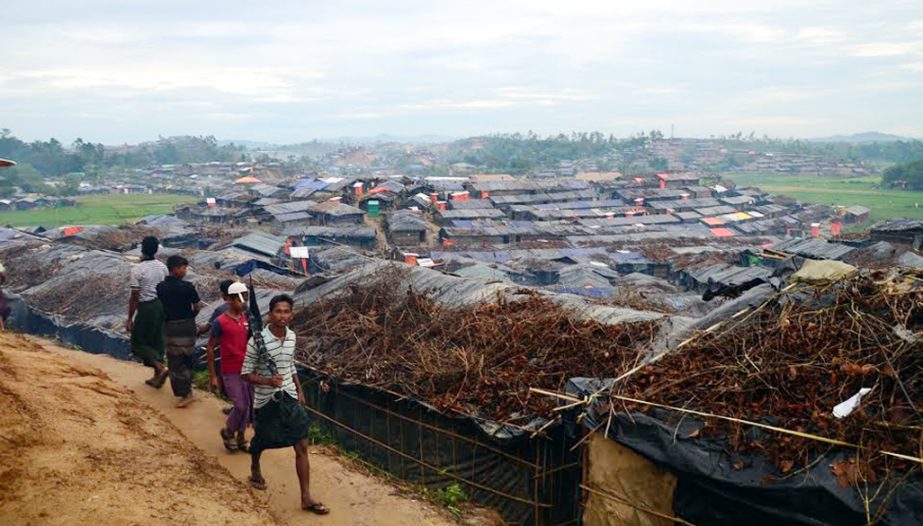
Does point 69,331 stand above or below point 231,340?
below

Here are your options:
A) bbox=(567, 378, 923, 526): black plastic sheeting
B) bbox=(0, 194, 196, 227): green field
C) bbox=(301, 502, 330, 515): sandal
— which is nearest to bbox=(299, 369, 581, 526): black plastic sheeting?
bbox=(567, 378, 923, 526): black plastic sheeting

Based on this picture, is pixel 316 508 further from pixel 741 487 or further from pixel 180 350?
pixel 741 487

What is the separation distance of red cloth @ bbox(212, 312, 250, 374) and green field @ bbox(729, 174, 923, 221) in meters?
53.3

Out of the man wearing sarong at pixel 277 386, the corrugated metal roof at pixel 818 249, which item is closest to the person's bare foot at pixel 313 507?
the man wearing sarong at pixel 277 386

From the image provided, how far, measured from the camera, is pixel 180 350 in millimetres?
6688

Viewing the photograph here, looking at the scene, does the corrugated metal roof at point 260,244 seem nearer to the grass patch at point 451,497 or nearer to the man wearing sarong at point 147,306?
the man wearing sarong at point 147,306

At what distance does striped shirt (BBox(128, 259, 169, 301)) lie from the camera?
6.66 metres

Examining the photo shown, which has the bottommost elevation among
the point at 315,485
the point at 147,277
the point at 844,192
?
the point at 844,192

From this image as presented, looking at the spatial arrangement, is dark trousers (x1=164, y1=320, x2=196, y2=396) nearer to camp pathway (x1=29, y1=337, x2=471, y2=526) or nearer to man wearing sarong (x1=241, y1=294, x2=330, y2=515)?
camp pathway (x1=29, y1=337, x2=471, y2=526)

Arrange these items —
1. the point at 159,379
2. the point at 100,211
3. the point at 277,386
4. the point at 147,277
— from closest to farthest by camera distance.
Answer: the point at 277,386 < the point at 147,277 < the point at 159,379 < the point at 100,211

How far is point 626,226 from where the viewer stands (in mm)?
47469

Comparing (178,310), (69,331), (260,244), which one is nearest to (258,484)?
(178,310)

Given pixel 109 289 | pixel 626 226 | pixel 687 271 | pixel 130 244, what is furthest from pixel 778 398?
pixel 626 226

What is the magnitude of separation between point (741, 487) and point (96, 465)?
3916 millimetres
